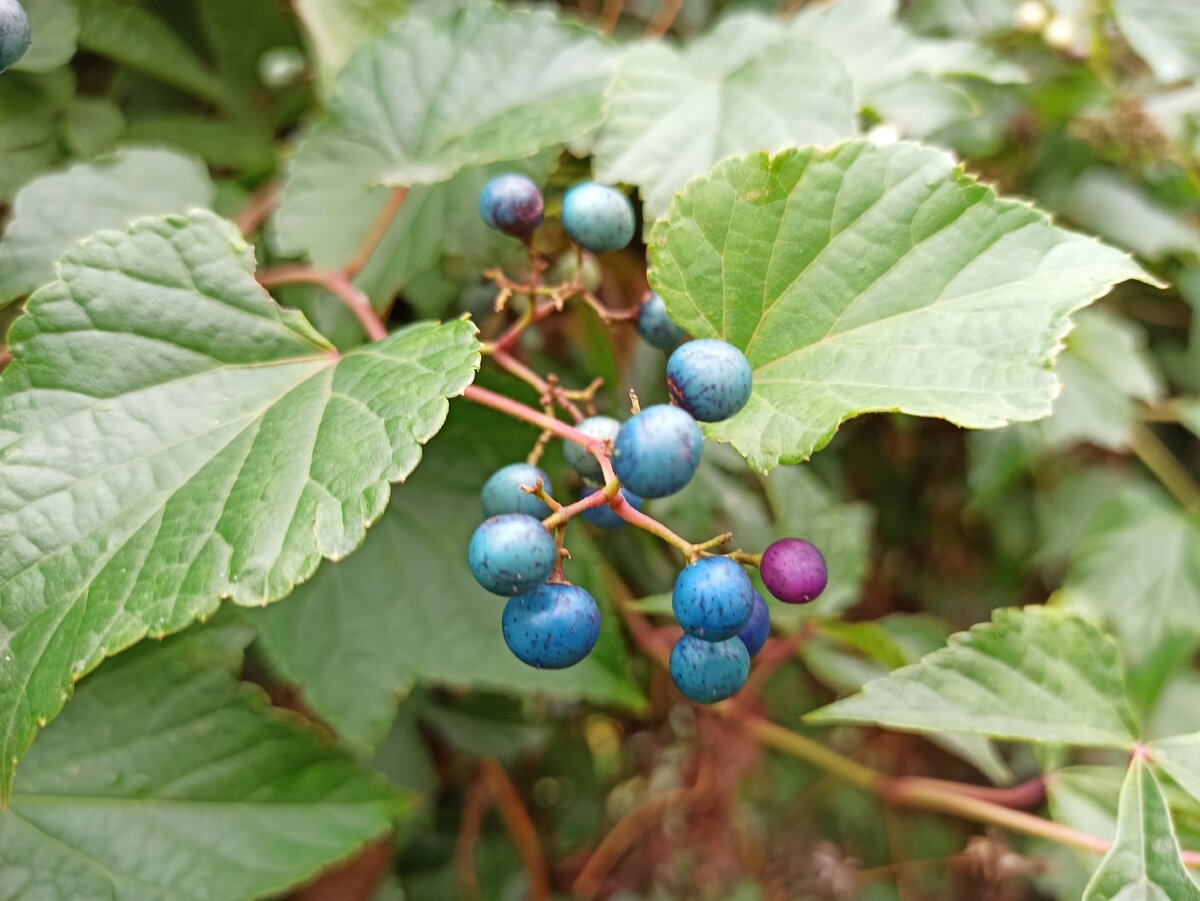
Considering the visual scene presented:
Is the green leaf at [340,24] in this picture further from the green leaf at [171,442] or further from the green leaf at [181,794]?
the green leaf at [181,794]

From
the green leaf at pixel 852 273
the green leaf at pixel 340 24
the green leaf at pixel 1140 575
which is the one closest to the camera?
the green leaf at pixel 852 273

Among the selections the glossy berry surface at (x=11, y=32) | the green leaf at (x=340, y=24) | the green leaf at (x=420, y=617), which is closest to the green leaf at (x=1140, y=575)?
the green leaf at (x=420, y=617)

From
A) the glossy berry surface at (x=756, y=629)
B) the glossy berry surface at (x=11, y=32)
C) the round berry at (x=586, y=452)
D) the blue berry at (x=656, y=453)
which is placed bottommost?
the glossy berry surface at (x=756, y=629)

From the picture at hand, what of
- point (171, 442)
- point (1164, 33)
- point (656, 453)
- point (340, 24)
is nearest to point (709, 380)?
point (656, 453)

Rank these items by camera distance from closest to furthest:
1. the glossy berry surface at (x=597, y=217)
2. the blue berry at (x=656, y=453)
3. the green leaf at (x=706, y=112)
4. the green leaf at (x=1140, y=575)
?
the blue berry at (x=656, y=453) < the glossy berry surface at (x=597, y=217) < the green leaf at (x=706, y=112) < the green leaf at (x=1140, y=575)

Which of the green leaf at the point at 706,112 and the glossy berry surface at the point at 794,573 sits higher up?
the green leaf at the point at 706,112

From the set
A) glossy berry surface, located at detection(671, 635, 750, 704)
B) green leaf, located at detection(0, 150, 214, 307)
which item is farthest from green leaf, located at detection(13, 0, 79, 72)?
glossy berry surface, located at detection(671, 635, 750, 704)

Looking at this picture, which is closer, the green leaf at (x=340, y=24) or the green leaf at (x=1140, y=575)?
the green leaf at (x=340, y=24)

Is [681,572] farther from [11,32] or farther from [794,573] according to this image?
[11,32]
